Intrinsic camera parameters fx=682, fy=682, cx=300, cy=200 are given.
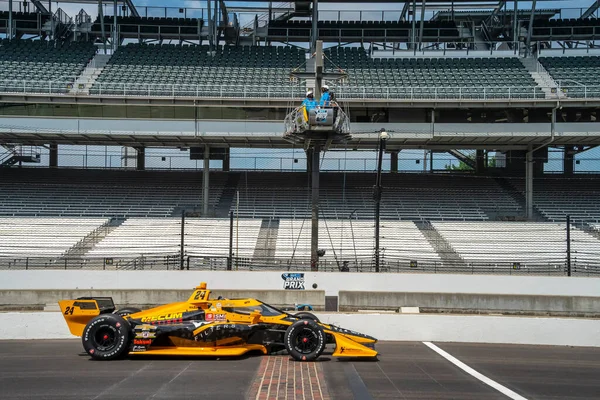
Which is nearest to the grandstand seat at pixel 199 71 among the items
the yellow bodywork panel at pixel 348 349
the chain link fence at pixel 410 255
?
the chain link fence at pixel 410 255

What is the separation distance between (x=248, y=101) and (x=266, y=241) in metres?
7.50

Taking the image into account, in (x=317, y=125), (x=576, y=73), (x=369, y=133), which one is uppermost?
(x=576, y=73)

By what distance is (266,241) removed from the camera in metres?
30.8

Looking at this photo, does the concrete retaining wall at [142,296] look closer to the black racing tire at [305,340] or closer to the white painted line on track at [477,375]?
the white painted line on track at [477,375]

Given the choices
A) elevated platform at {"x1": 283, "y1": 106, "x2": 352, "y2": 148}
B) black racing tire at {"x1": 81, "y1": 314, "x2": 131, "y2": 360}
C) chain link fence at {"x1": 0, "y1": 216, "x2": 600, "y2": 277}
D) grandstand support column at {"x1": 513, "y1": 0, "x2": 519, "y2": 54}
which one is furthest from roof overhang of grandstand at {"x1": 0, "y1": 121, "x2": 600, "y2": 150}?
black racing tire at {"x1": 81, "y1": 314, "x2": 131, "y2": 360}

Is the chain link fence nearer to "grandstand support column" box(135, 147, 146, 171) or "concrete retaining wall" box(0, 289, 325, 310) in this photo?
"concrete retaining wall" box(0, 289, 325, 310)

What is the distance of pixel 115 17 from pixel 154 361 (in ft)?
104

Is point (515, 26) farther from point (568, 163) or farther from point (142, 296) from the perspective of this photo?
point (142, 296)

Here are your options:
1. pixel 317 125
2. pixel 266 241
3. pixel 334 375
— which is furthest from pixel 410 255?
pixel 334 375

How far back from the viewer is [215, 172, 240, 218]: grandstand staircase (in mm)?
34903

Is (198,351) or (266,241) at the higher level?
(266,241)

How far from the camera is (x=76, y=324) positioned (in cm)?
1373

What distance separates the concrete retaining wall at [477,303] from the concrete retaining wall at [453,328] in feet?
8.75

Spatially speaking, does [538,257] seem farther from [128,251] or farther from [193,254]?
[128,251]
